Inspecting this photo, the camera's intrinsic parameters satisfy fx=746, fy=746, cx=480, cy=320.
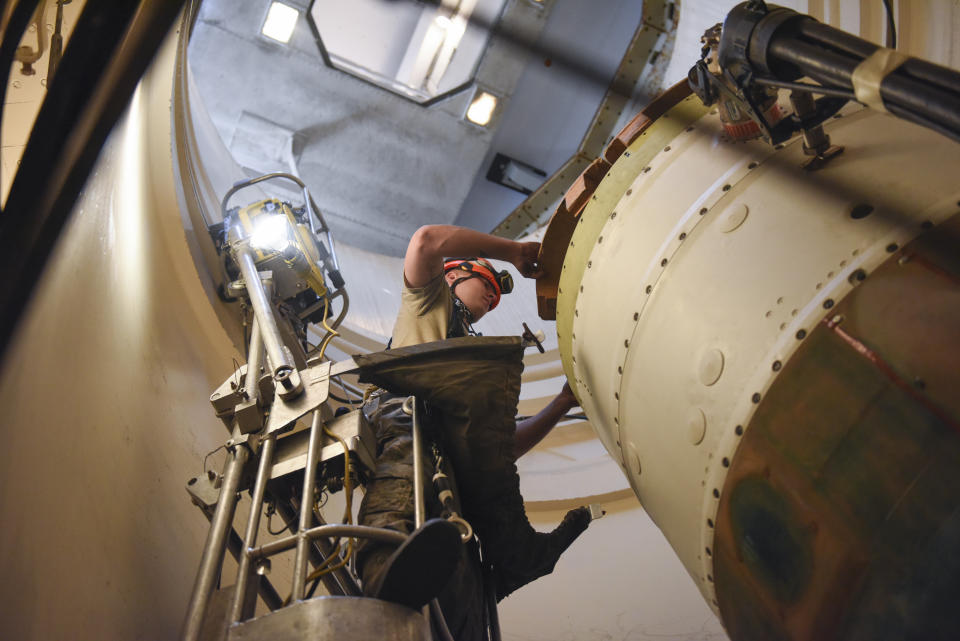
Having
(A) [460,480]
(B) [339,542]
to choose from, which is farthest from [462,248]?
(B) [339,542]

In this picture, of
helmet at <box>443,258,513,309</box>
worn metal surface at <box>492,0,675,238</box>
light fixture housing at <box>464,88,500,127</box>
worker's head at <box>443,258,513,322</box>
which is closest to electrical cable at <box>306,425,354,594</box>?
worker's head at <box>443,258,513,322</box>

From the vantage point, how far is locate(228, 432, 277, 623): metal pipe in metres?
1.71

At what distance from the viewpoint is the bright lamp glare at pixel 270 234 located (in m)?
4.18

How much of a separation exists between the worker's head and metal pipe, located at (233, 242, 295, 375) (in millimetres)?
998

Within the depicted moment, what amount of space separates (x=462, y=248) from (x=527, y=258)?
29 centimetres

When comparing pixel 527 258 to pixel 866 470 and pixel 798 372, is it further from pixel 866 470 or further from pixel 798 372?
pixel 866 470

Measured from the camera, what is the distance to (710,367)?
6.03 feet

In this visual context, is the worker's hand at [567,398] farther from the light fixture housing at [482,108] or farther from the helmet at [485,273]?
the light fixture housing at [482,108]

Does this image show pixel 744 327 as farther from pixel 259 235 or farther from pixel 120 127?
pixel 259 235

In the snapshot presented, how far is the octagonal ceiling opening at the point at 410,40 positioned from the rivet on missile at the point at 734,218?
584 centimetres

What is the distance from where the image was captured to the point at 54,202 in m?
1.59

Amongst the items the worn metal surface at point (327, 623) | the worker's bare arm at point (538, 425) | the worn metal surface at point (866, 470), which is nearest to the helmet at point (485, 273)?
the worker's bare arm at point (538, 425)

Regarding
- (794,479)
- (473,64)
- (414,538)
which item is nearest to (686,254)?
(794,479)

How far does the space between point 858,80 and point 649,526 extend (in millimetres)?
4299
